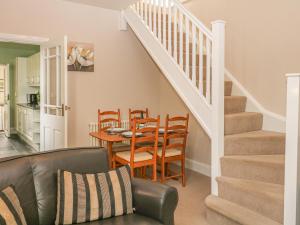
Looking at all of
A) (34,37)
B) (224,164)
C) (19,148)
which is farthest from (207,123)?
(19,148)

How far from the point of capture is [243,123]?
3.28m

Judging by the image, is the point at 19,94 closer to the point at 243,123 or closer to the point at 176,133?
the point at 176,133

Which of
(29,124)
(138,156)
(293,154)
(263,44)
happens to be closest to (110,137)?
(138,156)

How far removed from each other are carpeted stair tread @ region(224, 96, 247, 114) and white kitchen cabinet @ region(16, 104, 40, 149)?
411cm

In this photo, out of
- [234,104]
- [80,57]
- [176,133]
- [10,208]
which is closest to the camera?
[10,208]

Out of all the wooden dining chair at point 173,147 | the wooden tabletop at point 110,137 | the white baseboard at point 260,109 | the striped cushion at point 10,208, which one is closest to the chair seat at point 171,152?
the wooden dining chair at point 173,147

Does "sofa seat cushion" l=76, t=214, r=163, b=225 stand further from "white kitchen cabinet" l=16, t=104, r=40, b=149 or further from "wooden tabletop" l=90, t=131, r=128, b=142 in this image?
"white kitchen cabinet" l=16, t=104, r=40, b=149

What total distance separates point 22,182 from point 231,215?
177 centimetres

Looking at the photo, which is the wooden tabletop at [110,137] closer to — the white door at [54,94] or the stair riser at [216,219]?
the white door at [54,94]

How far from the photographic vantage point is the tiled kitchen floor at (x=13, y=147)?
18.6ft

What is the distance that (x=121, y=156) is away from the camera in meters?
3.52

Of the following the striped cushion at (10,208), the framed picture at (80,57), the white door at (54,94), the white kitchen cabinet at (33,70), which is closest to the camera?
the striped cushion at (10,208)

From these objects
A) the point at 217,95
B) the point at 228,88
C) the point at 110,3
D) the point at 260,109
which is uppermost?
the point at 110,3

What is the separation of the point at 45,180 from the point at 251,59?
3.05m
